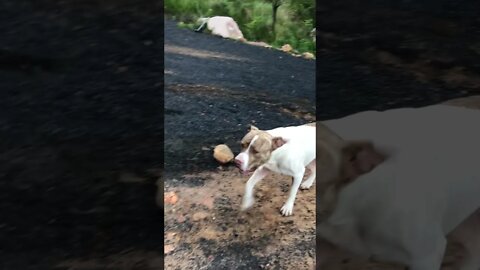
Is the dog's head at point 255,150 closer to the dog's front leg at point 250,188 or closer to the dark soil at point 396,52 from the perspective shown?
the dog's front leg at point 250,188

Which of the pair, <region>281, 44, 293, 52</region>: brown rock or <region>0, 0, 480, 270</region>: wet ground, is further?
<region>281, 44, 293, 52</region>: brown rock

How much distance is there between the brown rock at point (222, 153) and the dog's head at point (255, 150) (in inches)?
0.7

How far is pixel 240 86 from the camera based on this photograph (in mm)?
1053

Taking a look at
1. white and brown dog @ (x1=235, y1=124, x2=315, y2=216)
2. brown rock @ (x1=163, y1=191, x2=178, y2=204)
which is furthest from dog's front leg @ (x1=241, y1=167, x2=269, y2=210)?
brown rock @ (x1=163, y1=191, x2=178, y2=204)

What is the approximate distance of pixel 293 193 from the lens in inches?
41.0

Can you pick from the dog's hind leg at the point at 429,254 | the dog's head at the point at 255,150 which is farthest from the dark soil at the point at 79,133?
the dog's hind leg at the point at 429,254

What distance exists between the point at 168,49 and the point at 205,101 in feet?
0.34

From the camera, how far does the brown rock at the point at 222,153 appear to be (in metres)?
1.04

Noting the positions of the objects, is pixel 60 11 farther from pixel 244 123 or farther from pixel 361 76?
pixel 361 76

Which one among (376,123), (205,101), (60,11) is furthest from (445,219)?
(60,11)

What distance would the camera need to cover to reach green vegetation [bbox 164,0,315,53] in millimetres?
1038

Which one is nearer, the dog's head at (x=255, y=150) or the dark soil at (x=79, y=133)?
the dark soil at (x=79, y=133)

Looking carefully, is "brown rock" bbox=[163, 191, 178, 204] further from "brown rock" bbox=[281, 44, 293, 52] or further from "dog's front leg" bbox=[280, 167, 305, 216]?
"brown rock" bbox=[281, 44, 293, 52]

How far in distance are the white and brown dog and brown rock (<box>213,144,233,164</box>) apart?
2 cm
